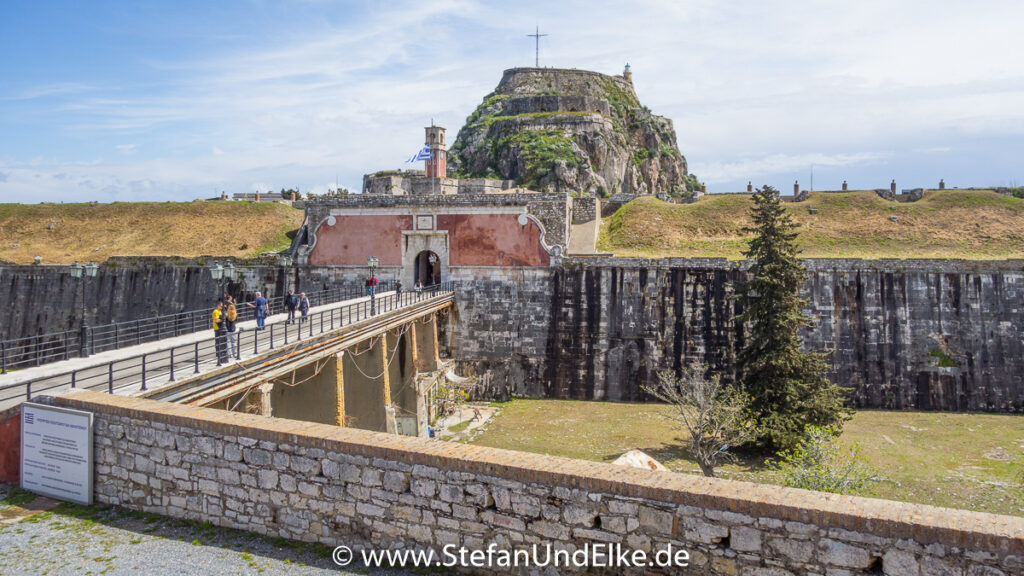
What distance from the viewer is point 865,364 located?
2383 cm

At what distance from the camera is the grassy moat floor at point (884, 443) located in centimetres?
1584

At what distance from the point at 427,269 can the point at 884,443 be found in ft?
63.2

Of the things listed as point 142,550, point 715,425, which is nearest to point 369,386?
point 715,425

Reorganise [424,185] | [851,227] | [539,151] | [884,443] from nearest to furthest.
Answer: [884,443] < [851,227] < [424,185] < [539,151]

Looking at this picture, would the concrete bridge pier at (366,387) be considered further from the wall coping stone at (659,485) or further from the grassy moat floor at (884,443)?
the wall coping stone at (659,485)

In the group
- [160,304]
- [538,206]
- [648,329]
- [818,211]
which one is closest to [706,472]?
[648,329]

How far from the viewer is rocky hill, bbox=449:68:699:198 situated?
4712cm

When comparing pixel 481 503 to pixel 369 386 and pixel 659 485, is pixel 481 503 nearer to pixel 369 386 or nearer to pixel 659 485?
pixel 659 485

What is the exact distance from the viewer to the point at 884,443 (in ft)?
64.7

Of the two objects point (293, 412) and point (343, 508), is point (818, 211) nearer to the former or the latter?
point (293, 412)

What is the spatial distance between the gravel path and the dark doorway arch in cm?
2080

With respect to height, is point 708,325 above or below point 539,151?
below

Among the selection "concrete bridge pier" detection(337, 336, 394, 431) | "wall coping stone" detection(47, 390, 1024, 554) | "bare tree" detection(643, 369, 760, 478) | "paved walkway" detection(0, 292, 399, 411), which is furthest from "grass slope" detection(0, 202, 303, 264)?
"wall coping stone" detection(47, 390, 1024, 554)

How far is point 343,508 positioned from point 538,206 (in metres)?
21.0
